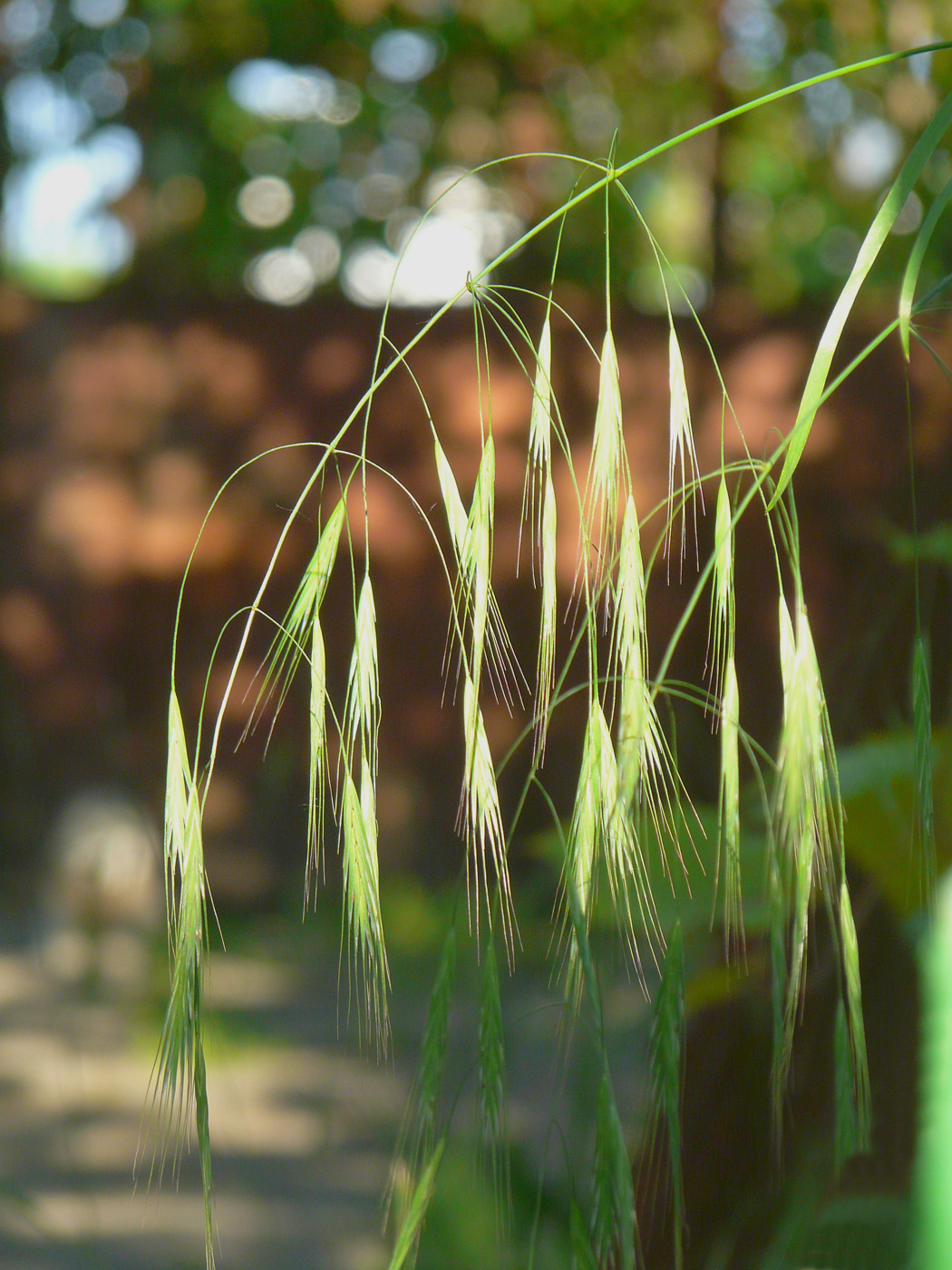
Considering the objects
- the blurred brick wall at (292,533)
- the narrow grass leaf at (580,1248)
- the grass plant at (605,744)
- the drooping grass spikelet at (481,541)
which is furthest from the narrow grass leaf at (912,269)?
the blurred brick wall at (292,533)

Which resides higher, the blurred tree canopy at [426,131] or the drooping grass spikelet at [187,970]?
the blurred tree canopy at [426,131]

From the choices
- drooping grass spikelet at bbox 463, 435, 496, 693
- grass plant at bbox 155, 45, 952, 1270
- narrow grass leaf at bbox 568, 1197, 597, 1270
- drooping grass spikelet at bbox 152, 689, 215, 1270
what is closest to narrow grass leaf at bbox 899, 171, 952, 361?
grass plant at bbox 155, 45, 952, 1270

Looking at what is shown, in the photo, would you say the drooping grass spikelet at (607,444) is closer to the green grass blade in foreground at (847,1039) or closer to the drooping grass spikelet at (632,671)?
the drooping grass spikelet at (632,671)

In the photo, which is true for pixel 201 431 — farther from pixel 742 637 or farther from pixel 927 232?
pixel 927 232

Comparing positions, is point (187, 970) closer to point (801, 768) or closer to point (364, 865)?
point (364, 865)


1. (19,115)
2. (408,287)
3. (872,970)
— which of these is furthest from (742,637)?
(19,115)

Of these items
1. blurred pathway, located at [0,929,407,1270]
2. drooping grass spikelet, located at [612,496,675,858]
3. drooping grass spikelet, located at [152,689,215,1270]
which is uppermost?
drooping grass spikelet, located at [612,496,675,858]

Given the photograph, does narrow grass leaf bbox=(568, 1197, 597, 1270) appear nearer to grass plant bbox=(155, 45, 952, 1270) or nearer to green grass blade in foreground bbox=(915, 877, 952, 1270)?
grass plant bbox=(155, 45, 952, 1270)

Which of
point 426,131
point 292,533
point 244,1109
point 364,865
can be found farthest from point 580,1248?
point 426,131
